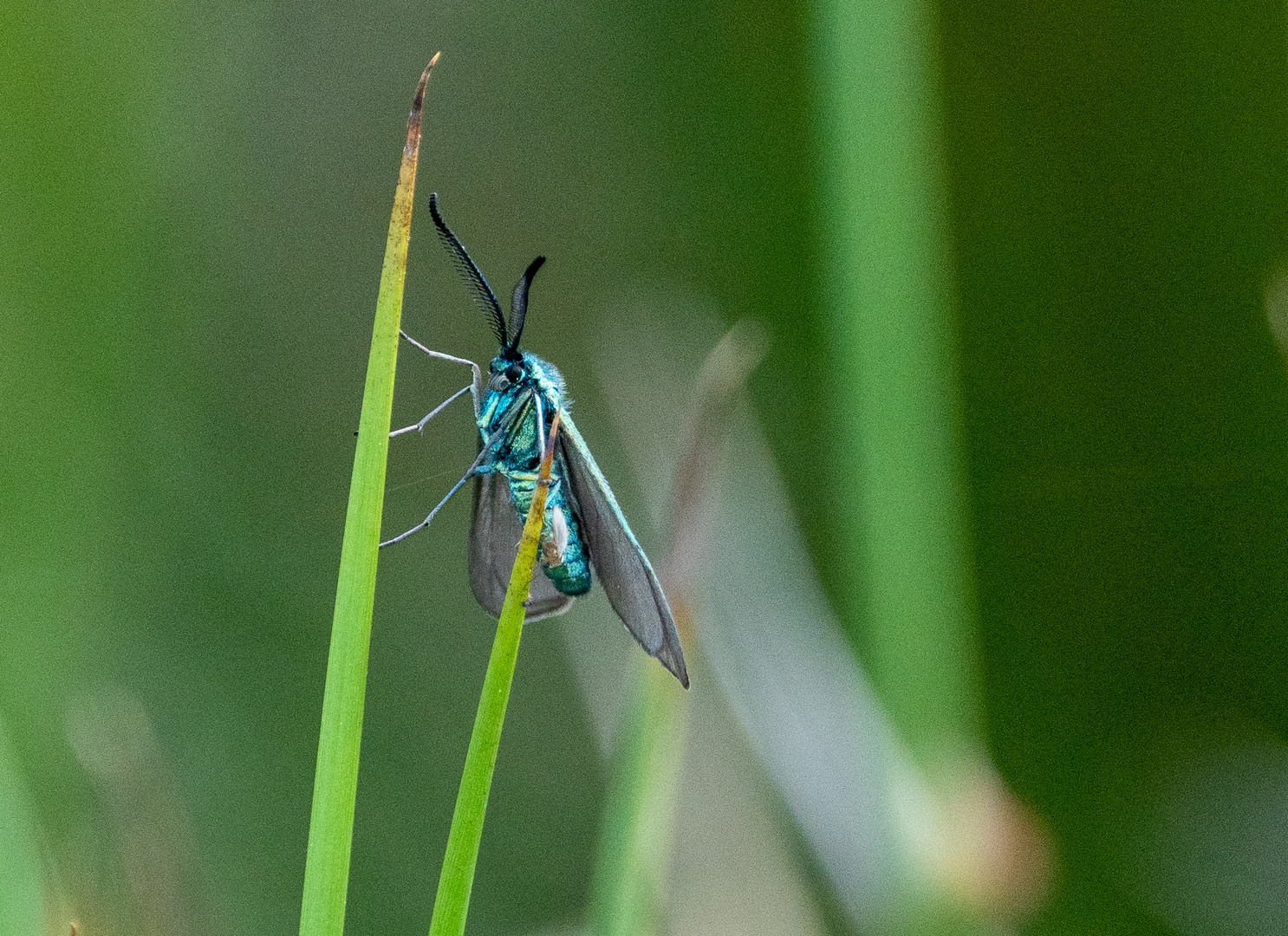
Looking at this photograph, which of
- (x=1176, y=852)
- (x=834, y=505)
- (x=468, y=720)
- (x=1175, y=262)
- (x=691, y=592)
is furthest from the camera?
(x=468, y=720)

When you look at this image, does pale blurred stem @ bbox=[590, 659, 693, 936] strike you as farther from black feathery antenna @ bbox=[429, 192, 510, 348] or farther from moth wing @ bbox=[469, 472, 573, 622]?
black feathery antenna @ bbox=[429, 192, 510, 348]

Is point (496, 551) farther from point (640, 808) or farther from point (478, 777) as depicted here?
point (478, 777)

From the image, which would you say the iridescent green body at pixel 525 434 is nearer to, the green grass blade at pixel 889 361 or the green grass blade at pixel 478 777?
the green grass blade at pixel 889 361

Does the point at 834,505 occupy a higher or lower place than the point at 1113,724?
higher

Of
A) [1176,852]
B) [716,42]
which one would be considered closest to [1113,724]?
[1176,852]

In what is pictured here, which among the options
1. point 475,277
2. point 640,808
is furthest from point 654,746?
point 475,277

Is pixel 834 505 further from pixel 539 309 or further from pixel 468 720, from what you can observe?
pixel 468 720
